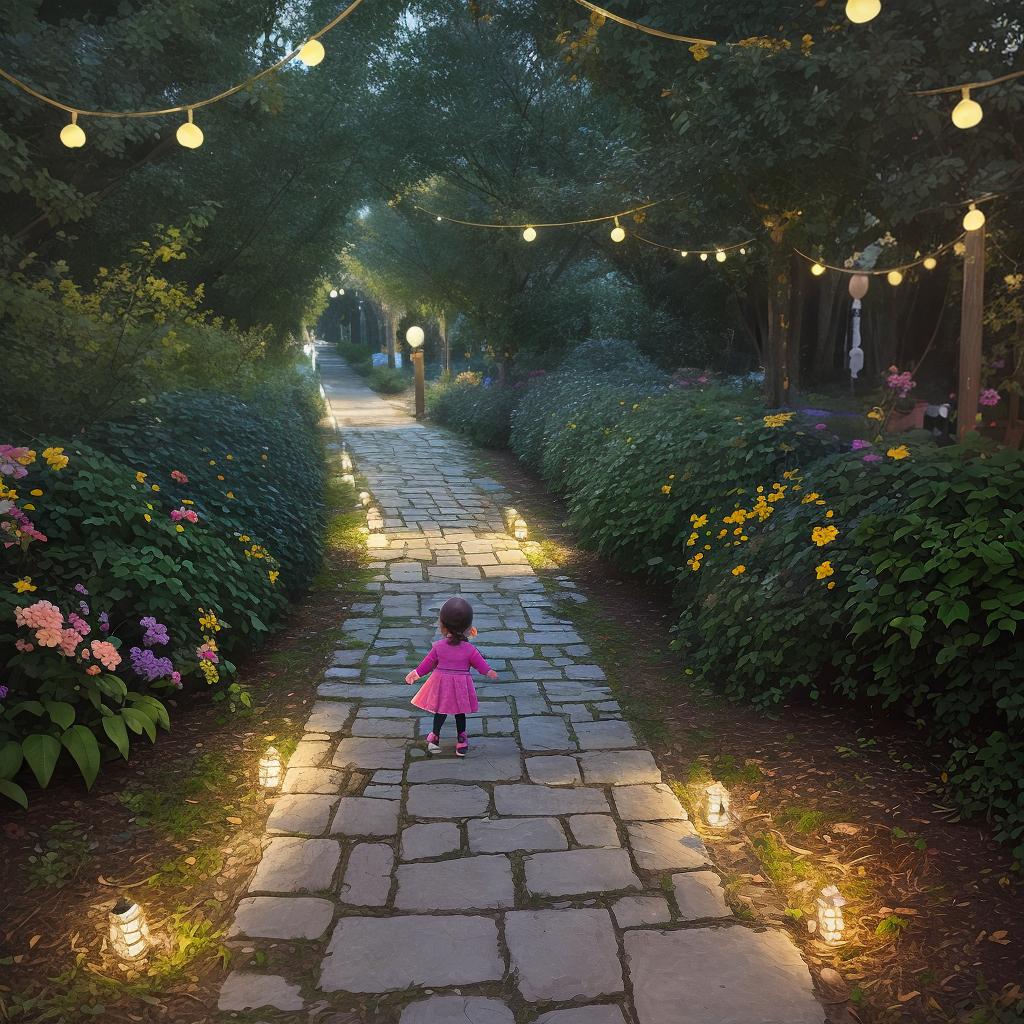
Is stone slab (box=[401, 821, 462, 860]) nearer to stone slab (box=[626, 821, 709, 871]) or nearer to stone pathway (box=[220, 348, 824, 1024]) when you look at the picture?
stone pathway (box=[220, 348, 824, 1024])

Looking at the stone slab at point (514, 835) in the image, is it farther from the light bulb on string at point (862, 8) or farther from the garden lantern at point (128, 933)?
the light bulb on string at point (862, 8)

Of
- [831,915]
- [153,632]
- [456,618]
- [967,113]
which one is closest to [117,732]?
[153,632]

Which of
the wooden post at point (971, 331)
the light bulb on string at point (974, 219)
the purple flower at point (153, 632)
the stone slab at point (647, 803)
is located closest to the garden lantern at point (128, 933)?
the purple flower at point (153, 632)

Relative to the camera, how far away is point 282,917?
2896 millimetres

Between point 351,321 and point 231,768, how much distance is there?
61992 millimetres

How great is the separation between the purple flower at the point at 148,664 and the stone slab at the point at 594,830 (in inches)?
78.7

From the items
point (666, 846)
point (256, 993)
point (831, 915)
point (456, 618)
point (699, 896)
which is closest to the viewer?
point (256, 993)

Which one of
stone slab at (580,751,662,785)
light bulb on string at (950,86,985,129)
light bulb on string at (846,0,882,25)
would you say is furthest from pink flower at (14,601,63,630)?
light bulb on string at (950,86,985,129)

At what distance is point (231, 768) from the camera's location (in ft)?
13.0

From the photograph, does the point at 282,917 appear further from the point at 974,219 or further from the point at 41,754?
the point at 974,219

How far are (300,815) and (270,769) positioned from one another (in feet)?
1.56

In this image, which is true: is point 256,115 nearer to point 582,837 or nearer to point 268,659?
point 268,659

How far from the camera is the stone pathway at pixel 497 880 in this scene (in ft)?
8.30

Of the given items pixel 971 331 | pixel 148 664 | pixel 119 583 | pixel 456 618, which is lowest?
pixel 148 664
